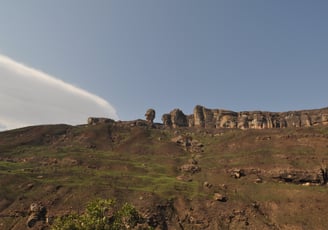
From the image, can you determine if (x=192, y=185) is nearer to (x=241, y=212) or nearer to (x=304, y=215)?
(x=241, y=212)

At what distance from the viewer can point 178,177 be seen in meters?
113

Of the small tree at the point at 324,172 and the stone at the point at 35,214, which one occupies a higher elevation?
the small tree at the point at 324,172

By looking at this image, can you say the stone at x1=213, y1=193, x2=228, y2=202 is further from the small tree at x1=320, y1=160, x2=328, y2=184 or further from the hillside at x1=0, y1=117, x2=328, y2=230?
the small tree at x1=320, y1=160, x2=328, y2=184

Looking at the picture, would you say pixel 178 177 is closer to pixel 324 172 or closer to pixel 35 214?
pixel 324 172

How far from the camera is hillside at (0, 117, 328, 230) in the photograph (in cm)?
8188

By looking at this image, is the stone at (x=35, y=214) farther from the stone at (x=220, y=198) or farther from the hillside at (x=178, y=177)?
the stone at (x=220, y=198)

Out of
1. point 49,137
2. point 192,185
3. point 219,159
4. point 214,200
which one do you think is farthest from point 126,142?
point 214,200

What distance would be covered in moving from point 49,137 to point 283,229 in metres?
133

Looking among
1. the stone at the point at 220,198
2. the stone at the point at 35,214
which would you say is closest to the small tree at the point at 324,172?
the stone at the point at 220,198

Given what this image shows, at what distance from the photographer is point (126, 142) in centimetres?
16138

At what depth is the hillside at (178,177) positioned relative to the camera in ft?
269

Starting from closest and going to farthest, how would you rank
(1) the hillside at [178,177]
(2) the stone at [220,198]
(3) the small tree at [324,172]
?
(1) the hillside at [178,177] → (2) the stone at [220,198] → (3) the small tree at [324,172]

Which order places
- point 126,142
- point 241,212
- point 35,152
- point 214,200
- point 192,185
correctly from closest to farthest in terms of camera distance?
point 241,212, point 214,200, point 192,185, point 35,152, point 126,142

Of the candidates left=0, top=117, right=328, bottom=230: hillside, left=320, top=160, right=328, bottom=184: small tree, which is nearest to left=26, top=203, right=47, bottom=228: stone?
left=0, top=117, right=328, bottom=230: hillside
